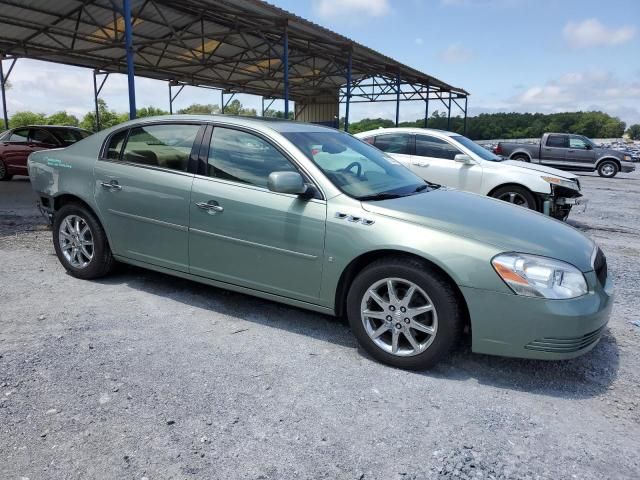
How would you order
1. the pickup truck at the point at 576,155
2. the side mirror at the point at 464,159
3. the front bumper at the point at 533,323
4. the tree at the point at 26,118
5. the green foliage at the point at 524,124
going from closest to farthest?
the front bumper at the point at 533,323 < the side mirror at the point at 464,159 < the pickup truck at the point at 576,155 < the tree at the point at 26,118 < the green foliage at the point at 524,124

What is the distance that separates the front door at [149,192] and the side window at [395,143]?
5.18 m

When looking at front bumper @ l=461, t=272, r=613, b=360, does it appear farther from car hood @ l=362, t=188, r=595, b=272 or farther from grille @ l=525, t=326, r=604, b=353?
car hood @ l=362, t=188, r=595, b=272

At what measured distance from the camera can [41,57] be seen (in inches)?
623

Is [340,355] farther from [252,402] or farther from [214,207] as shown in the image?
[214,207]

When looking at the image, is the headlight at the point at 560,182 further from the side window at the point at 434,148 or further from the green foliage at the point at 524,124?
the green foliage at the point at 524,124

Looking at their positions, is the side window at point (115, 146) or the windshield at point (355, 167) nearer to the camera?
the windshield at point (355, 167)

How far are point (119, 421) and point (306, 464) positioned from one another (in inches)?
38.7

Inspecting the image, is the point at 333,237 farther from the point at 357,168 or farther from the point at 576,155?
the point at 576,155

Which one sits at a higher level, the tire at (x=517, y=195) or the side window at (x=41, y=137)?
the side window at (x=41, y=137)

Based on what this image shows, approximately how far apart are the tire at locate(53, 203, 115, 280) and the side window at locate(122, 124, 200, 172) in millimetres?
693

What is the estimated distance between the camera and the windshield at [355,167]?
3.41 m

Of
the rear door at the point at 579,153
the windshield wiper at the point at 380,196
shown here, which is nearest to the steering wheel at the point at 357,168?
the windshield wiper at the point at 380,196

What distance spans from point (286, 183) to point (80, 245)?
2.43 m

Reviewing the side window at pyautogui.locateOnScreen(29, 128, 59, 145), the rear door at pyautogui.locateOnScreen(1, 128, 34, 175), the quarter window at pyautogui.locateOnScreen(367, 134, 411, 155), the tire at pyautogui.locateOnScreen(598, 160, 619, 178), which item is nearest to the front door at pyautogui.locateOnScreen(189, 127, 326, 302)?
the quarter window at pyautogui.locateOnScreen(367, 134, 411, 155)
